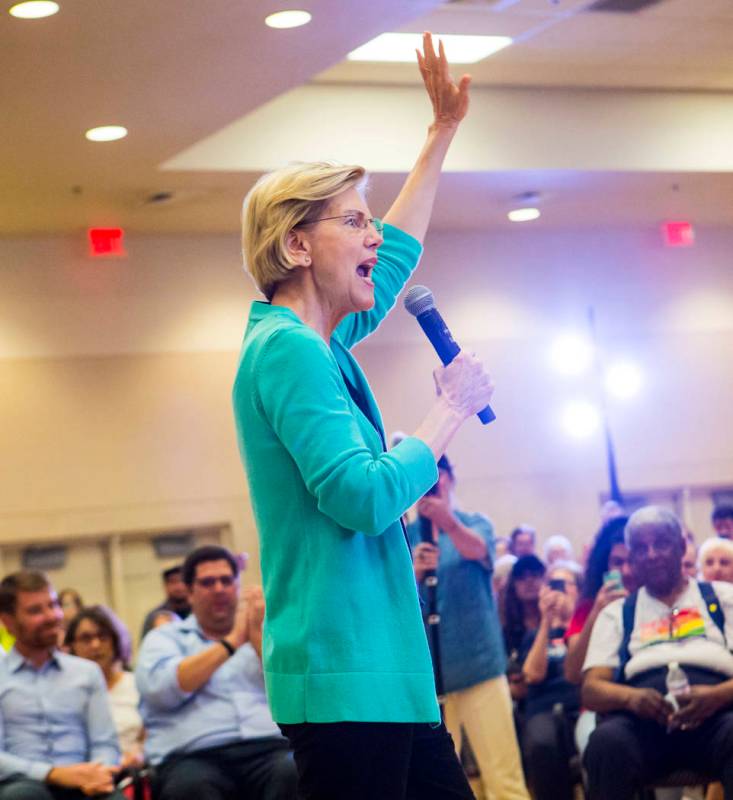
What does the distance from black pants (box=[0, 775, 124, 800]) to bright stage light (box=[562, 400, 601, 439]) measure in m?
5.72

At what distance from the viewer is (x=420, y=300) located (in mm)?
2412

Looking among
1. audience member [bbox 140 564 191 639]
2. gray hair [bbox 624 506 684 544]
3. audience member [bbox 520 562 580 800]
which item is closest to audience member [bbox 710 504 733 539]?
audience member [bbox 520 562 580 800]

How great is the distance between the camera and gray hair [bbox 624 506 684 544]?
4.50m

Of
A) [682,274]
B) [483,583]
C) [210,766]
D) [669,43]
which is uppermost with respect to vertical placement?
[669,43]

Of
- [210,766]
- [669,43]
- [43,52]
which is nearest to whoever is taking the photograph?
[210,766]

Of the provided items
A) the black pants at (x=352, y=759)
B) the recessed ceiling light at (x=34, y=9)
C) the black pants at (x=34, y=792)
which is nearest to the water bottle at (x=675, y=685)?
the black pants at (x=34, y=792)

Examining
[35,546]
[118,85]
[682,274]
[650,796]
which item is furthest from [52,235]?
[650,796]

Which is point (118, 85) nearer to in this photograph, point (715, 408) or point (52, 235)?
point (52, 235)

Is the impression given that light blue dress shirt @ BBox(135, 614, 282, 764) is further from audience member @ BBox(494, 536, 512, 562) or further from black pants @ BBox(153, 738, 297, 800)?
audience member @ BBox(494, 536, 512, 562)

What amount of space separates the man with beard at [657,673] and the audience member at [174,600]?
118 inches

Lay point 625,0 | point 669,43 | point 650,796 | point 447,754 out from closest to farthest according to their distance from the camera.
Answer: point 447,754 → point 650,796 → point 625,0 → point 669,43

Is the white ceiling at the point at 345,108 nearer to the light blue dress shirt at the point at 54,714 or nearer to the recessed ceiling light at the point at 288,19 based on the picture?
the recessed ceiling light at the point at 288,19

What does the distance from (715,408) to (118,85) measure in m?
5.61

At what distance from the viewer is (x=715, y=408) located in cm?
1003
